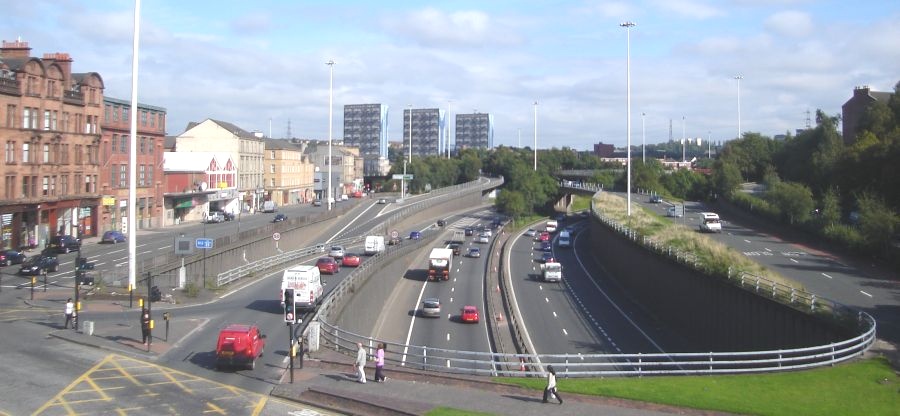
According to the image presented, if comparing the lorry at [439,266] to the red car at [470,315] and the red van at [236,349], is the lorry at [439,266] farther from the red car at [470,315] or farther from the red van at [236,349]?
the red van at [236,349]

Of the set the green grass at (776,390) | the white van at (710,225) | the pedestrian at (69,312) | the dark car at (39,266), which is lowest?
the green grass at (776,390)

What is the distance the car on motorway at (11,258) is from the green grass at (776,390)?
40.3 meters

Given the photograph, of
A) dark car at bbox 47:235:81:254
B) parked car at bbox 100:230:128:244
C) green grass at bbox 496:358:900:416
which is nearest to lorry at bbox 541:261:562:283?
parked car at bbox 100:230:128:244

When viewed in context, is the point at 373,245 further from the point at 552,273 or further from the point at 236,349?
the point at 236,349

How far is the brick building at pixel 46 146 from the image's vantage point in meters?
57.2

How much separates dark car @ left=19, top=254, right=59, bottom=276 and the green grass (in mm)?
34882

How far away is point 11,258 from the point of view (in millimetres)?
51844

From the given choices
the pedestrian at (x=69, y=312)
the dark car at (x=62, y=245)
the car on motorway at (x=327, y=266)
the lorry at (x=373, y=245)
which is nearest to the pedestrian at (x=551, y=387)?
the pedestrian at (x=69, y=312)

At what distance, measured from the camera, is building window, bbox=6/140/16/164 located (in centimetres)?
5675

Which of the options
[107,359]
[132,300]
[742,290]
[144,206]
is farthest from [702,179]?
[107,359]

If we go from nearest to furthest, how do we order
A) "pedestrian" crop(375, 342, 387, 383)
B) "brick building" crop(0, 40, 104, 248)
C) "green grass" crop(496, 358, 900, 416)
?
"green grass" crop(496, 358, 900, 416)
"pedestrian" crop(375, 342, 387, 383)
"brick building" crop(0, 40, 104, 248)

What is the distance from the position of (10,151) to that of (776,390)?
176 ft

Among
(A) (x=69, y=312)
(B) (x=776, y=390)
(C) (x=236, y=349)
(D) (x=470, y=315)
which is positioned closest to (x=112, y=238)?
(D) (x=470, y=315)

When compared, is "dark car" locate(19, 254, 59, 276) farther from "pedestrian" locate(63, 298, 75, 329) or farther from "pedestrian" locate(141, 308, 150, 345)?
"pedestrian" locate(141, 308, 150, 345)
